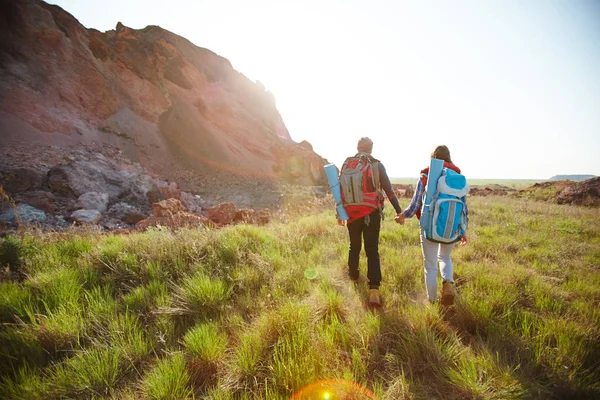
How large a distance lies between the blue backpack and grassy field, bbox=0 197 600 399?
0.84 m

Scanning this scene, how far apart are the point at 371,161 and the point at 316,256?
2.26 m

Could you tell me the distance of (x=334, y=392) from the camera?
174cm

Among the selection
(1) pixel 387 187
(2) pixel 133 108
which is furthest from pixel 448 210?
(2) pixel 133 108

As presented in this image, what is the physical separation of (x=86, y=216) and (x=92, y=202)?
1454 mm

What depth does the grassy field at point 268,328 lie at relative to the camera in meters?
1.83

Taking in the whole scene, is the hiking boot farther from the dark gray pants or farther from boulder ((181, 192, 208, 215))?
boulder ((181, 192, 208, 215))

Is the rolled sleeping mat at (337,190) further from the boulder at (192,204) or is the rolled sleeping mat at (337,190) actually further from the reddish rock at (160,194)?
the reddish rock at (160,194)

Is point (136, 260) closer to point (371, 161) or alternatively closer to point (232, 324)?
point (232, 324)

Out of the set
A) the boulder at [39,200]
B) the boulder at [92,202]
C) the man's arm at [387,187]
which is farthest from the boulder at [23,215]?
the man's arm at [387,187]

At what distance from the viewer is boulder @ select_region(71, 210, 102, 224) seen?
9141 millimetres

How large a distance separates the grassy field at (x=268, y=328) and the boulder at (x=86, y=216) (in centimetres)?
604

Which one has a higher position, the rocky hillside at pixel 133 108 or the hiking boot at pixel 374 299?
the rocky hillside at pixel 133 108

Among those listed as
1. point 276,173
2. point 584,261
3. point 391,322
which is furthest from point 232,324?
point 276,173

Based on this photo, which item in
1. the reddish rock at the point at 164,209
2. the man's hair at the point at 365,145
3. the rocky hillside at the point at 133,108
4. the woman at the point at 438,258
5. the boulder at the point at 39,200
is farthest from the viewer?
the rocky hillside at the point at 133,108
